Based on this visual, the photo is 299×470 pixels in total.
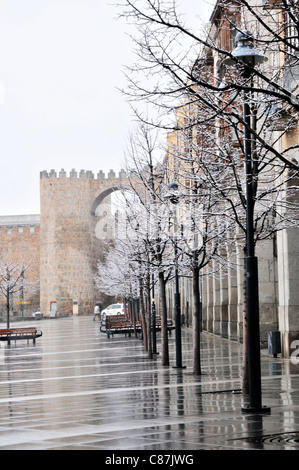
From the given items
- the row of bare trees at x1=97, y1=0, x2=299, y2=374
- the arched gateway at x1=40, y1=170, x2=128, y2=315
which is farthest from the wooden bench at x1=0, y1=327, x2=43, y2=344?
the arched gateway at x1=40, y1=170, x2=128, y2=315

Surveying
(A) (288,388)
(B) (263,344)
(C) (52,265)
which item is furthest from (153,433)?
(C) (52,265)

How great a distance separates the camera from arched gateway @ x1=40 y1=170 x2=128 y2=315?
94000mm

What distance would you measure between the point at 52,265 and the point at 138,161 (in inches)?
2911

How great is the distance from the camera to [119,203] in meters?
26.7

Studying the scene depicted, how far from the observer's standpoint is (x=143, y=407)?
1098 centimetres

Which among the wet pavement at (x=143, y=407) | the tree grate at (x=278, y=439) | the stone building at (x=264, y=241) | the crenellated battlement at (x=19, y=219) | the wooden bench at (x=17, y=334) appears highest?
the crenellated battlement at (x=19, y=219)

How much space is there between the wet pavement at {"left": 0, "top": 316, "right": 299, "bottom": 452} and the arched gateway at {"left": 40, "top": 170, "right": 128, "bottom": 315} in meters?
73.1

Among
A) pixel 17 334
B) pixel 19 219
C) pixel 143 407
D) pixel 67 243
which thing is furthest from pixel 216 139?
pixel 19 219

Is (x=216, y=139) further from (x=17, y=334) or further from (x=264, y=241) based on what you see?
(x=17, y=334)

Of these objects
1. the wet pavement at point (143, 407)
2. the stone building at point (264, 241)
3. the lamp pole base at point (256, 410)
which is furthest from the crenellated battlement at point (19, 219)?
the lamp pole base at point (256, 410)

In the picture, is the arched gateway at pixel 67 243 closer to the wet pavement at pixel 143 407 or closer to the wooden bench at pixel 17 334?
the wooden bench at pixel 17 334

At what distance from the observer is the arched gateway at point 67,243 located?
308 ft

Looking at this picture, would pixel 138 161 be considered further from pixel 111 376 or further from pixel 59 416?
pixel 59 416

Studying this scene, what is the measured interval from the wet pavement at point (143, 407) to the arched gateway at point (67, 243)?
73146mm
